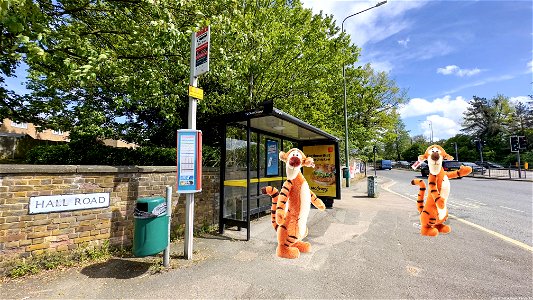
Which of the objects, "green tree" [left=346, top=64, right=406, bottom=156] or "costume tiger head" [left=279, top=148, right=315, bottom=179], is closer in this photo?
"costume tiger head" [left=279, top=148, right=315, bottom=179]

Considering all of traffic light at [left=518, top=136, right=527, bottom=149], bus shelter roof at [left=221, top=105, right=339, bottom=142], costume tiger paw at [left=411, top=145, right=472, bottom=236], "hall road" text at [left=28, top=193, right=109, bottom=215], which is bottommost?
"hall road" text at [left=28, top=193, right=109, bottom=215]

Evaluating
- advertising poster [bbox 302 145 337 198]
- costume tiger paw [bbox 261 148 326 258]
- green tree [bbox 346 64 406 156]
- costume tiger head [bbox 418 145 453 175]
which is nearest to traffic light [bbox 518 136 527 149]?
costume tiger head [bbox 418 145 453 175]

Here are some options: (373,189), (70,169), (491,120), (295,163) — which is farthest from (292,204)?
(491,120)

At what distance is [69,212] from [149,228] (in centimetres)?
142

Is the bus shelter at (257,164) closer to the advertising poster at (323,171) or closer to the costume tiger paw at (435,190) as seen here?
the advertising poster at (323,171)

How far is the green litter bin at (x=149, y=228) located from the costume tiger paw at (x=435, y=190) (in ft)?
12.5

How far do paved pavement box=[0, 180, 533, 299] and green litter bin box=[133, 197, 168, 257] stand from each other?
37 cm

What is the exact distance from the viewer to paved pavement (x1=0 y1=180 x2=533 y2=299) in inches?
138

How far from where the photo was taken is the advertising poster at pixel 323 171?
23.3ft

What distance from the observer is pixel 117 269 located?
13.9ft

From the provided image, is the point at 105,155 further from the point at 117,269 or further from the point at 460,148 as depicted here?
the point at 460,148

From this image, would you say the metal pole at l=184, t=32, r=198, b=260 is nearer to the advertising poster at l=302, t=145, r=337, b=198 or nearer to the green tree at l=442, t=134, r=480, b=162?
the advertising poster at l=302, t=145, r=337, b=198

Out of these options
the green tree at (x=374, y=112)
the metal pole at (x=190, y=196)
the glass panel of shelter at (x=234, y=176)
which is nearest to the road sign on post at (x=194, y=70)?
the metal pole at (x=190, y=196)

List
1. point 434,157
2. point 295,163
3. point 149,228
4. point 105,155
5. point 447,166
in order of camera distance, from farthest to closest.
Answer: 1. point 105,155
2. point 149,228
3. point 295,163
4. point 447,166
5. point 434,157
